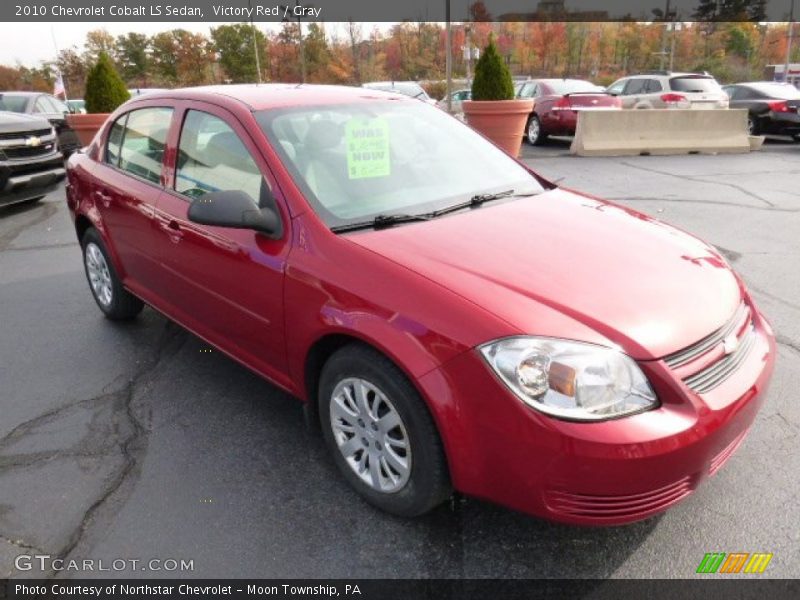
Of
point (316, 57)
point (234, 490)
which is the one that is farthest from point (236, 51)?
point (234, 490)

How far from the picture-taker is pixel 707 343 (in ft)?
7.27

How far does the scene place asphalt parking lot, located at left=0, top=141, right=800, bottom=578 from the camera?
7.62ft

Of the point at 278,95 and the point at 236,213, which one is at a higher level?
the point at 278,95

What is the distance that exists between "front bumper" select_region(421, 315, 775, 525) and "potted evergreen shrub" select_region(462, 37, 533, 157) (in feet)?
29.0

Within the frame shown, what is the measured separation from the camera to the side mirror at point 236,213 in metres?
2.66

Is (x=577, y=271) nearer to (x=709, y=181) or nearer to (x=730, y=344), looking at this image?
(x=730, y=344)

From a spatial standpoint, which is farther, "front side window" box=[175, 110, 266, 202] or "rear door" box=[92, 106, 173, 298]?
"rear door" box=[92, 106, 173, 298]

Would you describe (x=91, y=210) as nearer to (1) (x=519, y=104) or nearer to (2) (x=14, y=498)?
(2) (x=14, y=498)

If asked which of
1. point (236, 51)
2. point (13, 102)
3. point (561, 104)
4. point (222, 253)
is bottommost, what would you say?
point (222, 253)

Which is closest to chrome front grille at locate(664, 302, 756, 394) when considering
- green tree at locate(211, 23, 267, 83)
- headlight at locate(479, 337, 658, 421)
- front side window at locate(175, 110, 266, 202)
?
headlight at locate(479, 337, 658, 421)

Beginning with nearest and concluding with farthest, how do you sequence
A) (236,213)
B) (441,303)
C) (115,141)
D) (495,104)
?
(441,303), (236,213), (115,141), (495,104)

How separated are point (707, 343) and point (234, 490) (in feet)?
6.52

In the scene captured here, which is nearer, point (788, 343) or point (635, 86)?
point (788, 343)

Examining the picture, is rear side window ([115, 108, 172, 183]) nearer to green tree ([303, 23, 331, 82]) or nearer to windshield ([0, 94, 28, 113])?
windshield ([0, 94, 28, 113])
